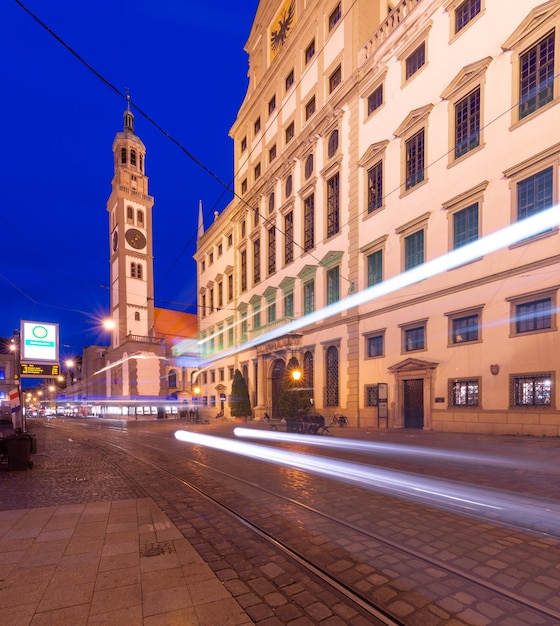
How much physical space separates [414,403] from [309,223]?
15.0 metres

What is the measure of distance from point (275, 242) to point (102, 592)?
30.6 m

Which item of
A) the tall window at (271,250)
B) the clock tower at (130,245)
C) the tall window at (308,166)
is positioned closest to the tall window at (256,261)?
the tall window at (271,250)

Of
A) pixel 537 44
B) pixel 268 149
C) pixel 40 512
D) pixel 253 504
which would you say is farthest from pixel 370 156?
pixel 40 512

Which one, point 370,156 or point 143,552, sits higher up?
point 370,156

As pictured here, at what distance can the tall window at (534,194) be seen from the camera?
583 inches

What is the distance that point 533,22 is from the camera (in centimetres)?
1532

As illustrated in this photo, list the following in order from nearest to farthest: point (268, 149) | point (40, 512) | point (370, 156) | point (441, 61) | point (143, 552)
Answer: point (143, 552)
point (40, 512)
point (441, 61)
point (370, 156)
point (268, 149)

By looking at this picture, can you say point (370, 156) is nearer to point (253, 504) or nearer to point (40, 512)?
point (253, 504)

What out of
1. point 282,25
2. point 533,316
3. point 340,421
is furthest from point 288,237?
point 533,316

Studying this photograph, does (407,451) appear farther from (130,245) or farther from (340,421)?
(130,245)

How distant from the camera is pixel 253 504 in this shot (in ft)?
22.7

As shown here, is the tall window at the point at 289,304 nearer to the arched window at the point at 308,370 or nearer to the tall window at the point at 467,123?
the arched window at the point at 308,370

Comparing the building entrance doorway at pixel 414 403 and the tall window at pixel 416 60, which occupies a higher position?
the tall window at pixel 416 60

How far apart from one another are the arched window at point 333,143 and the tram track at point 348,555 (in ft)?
77.2
